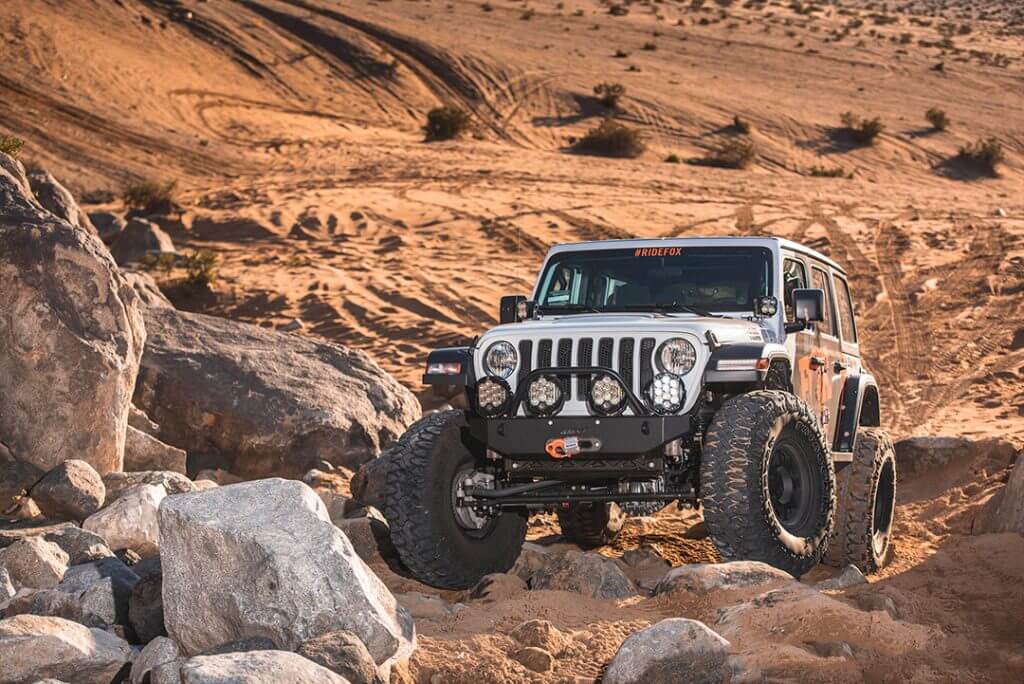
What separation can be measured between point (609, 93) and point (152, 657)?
31.8 m

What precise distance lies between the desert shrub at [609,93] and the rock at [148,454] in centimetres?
2684

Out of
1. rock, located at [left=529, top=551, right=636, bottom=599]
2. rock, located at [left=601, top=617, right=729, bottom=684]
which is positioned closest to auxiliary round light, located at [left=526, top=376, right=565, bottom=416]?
rock, located at [left=529, top=551, right=636, bottom=599]

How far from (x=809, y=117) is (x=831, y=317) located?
2955 cm

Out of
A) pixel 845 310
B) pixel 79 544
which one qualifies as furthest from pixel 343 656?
pixel 845 310

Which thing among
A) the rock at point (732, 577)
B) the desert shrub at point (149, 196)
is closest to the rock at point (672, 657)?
the rock at point (732, 577)

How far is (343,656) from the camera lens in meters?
5.18

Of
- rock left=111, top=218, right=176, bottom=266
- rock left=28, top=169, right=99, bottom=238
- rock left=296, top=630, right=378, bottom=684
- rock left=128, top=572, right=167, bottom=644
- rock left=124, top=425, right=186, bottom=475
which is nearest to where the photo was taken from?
rock left=296, top=630, right=378, bottom=684

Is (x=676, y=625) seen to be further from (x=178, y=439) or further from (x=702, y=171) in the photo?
(x=702, y=171)

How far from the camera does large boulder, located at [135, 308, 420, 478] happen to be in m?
11.0

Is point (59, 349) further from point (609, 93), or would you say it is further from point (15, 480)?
point (609, 93)

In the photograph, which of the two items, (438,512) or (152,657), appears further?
(438,512)

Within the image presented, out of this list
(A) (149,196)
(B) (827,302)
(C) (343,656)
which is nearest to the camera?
(C) (343,656)

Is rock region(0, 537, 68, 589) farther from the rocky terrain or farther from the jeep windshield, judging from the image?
the jeep windshield

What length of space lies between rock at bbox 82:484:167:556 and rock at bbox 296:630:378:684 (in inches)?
127
